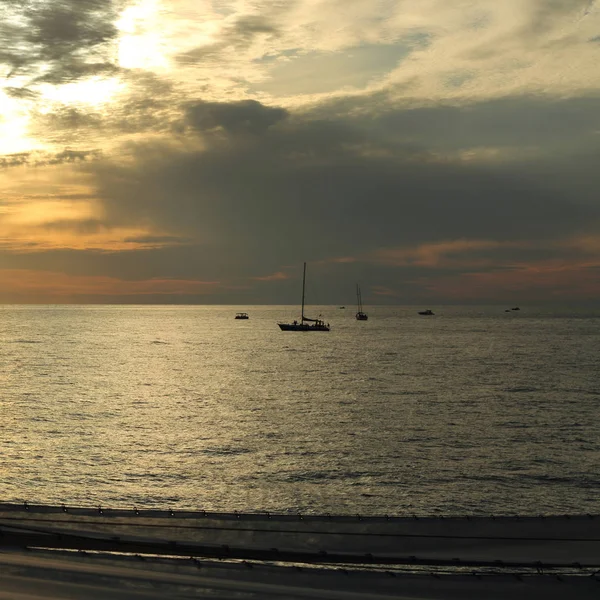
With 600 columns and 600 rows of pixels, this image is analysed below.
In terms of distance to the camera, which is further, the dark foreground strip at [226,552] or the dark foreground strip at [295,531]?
the dark foreground strip at [295,531]

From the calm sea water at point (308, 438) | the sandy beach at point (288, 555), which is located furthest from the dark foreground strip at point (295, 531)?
the calm sea water at point (308, 438)

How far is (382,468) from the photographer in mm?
43531

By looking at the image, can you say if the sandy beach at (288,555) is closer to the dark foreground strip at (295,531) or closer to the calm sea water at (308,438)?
the dark foreground strip at (295,531)

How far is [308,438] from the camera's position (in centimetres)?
5475

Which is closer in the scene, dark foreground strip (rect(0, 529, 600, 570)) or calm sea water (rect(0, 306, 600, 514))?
dark foreground strip (rect(0, 529, 600, 570))

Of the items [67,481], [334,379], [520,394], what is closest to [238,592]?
[67,481]

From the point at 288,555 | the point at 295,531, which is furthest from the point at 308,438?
the point at 288,555

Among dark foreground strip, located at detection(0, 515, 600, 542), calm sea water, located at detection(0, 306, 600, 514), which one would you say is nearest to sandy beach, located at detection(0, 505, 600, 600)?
dark foreground strip, located at detection(0, 515, 600, 542)

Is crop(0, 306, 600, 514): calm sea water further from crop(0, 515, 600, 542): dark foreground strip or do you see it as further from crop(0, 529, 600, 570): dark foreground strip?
crop(0, 529, 600, 570): dark foreground strip

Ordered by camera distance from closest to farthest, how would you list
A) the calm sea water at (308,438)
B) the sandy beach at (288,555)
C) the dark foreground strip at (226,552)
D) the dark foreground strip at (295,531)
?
1. the sandy beach at (288,555)
2. the dark foreground strip at (226,552)
3. the dark foreground strip at (295,531)
4. the calm sea water at (308,438)

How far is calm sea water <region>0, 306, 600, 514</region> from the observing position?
37031 millimetres

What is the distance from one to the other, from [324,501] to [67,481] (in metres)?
16.8

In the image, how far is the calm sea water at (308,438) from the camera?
3703 cm

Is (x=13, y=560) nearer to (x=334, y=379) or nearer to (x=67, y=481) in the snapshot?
(x=67, y=481)
